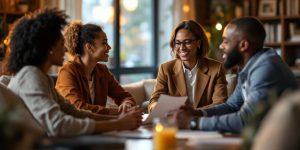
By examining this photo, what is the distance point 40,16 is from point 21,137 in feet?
3.95

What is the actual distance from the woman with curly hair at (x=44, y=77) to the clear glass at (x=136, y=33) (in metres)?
5.00

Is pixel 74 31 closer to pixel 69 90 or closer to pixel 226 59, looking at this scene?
pixel 69 90

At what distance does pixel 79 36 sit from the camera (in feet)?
12.2

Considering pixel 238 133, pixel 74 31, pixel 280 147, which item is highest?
pixel 74 31

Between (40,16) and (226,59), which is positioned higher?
(40,16)

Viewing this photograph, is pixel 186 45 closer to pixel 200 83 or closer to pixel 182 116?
pixel 200 83

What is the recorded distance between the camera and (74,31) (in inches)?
146

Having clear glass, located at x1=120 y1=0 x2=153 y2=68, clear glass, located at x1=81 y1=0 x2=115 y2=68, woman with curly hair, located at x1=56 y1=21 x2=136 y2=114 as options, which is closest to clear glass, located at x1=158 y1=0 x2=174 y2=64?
clear glass, located at x1=120 y1=0 x2=153 y2=68

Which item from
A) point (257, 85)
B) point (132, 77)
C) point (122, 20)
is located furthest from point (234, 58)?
point (132, 77)

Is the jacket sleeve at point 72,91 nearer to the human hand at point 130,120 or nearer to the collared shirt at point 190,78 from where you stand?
the human hand at point 130,120

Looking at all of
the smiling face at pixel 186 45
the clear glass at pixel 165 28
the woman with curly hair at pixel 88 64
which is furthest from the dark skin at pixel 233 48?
the clear glass at pixel 165 28

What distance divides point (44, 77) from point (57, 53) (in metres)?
0.20

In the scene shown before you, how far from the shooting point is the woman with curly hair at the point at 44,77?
2.42 meters

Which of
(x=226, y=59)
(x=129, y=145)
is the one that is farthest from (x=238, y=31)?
(x=129, y=145)
